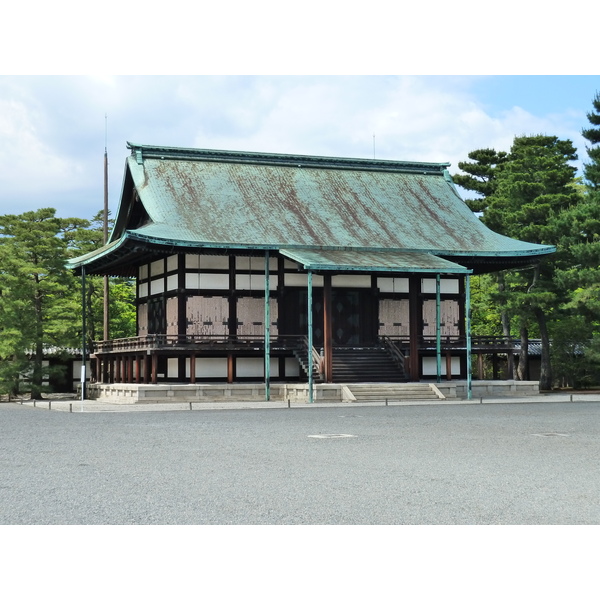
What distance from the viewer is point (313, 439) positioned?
17.4 metres

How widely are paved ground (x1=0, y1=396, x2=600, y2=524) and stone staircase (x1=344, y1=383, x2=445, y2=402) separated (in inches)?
365

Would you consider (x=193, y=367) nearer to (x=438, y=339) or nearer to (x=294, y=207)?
(x=294, y=207)

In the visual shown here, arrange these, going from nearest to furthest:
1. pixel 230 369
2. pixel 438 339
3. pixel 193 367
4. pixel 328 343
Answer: pixel 328 343 < pixel 193 367 < pixel 230 369 < pixel 438 339

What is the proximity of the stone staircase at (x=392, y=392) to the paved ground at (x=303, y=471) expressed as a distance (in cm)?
927

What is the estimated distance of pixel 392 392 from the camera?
1305 inches

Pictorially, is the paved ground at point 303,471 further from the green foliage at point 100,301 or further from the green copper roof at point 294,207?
the green foliage at point 100,301

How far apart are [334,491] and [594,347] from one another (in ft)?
112

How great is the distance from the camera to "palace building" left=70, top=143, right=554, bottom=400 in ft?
117

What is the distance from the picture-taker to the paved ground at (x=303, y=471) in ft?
30.5

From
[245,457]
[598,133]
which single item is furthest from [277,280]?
[245,457]

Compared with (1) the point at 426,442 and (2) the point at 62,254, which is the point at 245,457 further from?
(2) the point at 62,254

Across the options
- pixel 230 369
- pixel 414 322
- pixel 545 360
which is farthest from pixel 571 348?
pixel 230 369

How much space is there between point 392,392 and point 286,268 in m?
8.16

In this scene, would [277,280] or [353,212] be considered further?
[353,212]
